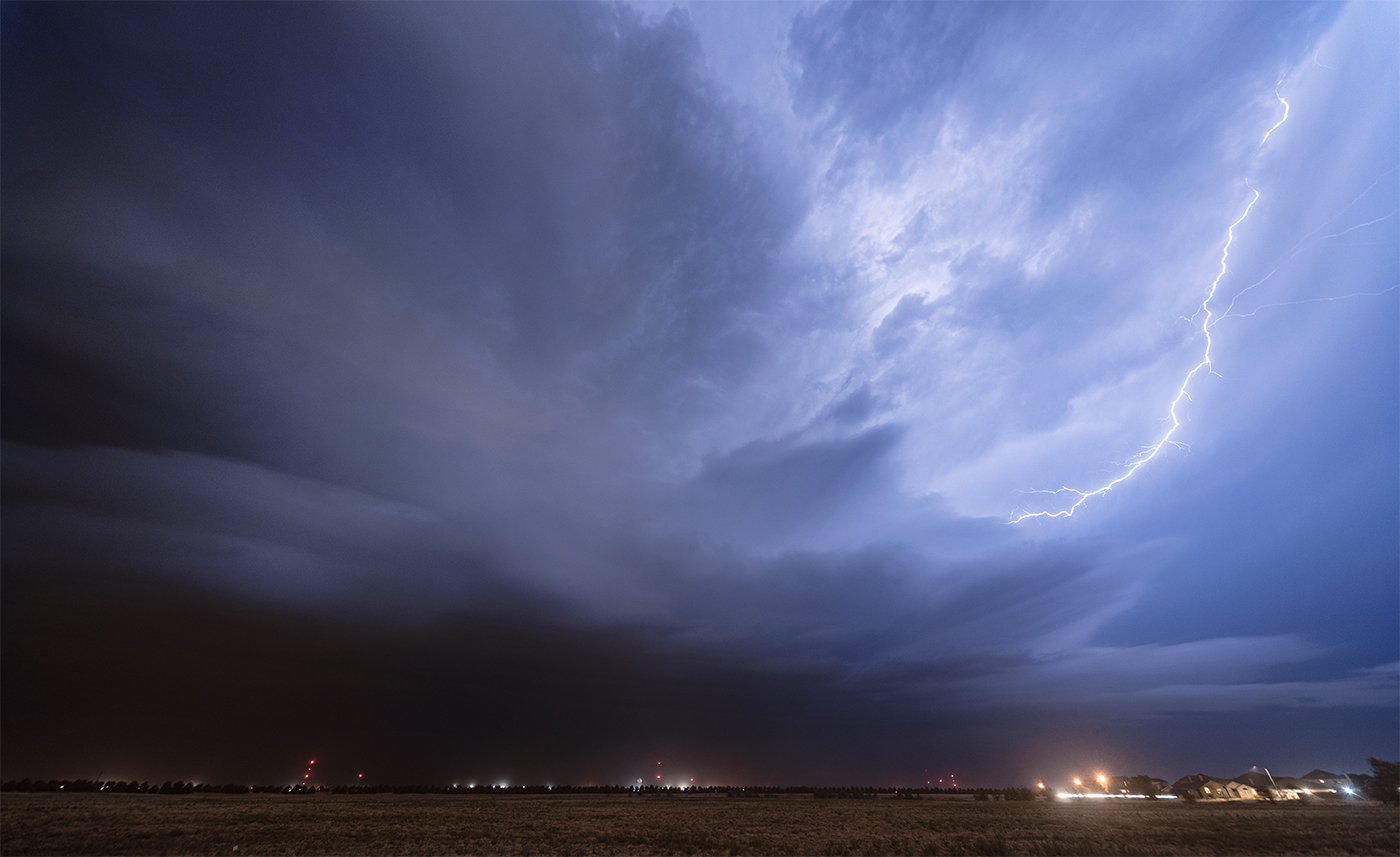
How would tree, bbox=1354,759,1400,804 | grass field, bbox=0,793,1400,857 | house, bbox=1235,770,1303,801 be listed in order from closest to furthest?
grass field, bbox=0,793,1400,857
tree, bbox=1354,759,1400,804
house, bbox=1235,770,1303,801

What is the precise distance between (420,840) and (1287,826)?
5855cm

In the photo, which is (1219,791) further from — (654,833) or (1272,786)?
(654,833)

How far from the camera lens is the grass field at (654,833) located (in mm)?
28094

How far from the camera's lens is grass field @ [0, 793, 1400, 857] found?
2809 centimetres

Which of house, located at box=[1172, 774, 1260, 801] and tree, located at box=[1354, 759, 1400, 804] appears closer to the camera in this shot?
tree, located at box=[1354, 759, 1400, 804]

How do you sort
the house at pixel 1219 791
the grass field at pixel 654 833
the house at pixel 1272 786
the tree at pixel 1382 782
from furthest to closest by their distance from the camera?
the house at pixel 1272 786 < the house at pixel 1219 791 < the tree at pixel 1382 782 < the grass field at pixel 654 833

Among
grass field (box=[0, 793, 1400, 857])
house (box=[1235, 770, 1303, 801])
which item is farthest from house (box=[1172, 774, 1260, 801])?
grass field (box=[0, 793, 1400, 857])

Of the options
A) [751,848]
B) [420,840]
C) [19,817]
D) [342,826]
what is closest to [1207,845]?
[751,848]

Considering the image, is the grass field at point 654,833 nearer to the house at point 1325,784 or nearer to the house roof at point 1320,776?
the house at point 1325,784

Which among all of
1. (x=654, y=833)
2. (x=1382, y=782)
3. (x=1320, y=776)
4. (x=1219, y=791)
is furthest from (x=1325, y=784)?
(x=654, y=833)

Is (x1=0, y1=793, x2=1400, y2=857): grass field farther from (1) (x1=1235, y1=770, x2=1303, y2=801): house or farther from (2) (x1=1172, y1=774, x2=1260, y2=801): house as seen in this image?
(1) (x1=1235, y1=770, x2=1303, y2=801): house

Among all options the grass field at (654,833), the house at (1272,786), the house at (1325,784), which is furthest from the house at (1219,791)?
the grass field at (654,833)

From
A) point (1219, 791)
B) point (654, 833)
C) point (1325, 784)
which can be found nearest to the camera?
point (654, 833)

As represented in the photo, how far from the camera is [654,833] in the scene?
3412 centimetres
